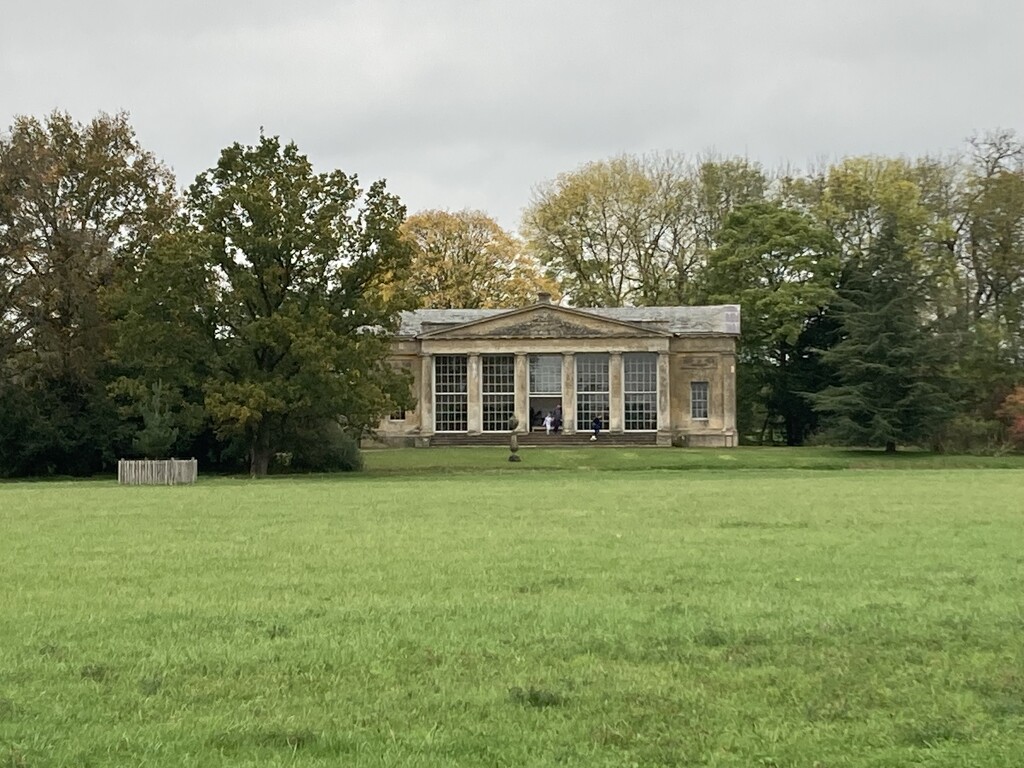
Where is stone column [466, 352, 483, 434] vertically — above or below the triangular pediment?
below

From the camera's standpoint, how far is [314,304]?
4025 cm

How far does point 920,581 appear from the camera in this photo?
12.0 m

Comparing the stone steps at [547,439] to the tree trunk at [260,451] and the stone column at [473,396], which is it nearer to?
the stone column at [473,396]

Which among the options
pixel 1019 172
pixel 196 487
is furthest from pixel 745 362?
pixel 196 487

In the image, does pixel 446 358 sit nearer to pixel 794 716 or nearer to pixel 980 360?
pixel 980 360

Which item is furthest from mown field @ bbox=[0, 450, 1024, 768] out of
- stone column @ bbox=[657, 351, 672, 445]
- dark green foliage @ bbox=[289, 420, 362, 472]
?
stone column @ bbox=[657, 351, 672, 445]

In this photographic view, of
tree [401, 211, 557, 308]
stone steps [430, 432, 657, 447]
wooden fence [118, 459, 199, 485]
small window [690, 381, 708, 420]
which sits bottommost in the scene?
wooden fence [118, 459, 199, 485]

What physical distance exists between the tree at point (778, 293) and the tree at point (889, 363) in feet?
28.8

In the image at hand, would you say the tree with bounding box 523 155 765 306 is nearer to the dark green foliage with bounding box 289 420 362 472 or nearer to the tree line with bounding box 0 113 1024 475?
Answer: the tree line with bounding box 0 113 1024 475

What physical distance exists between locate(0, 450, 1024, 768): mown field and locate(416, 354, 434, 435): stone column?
143ft

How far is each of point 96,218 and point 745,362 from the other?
37164 millimetres

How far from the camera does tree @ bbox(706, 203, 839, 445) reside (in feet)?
208

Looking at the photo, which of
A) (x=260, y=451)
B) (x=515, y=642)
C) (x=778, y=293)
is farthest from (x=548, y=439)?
(x=515, y=642)

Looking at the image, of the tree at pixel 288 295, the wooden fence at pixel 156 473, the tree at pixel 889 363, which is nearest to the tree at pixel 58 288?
the tree at pixel 288 295
